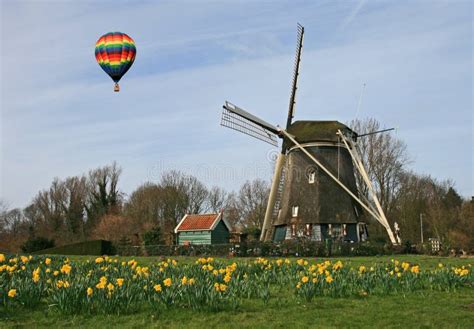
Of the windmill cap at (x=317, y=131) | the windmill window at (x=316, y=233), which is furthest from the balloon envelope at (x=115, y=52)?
the windmill window at (x=316, y=233)

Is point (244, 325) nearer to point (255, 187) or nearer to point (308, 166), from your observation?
point (308, 166)

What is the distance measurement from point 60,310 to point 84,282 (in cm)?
110

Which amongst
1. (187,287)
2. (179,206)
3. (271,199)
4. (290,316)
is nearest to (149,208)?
(179,206)

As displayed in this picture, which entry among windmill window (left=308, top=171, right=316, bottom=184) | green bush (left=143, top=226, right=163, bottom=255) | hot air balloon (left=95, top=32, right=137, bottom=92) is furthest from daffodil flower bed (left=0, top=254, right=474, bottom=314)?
green bush (left=143, top=226, right=163, bottom=255)

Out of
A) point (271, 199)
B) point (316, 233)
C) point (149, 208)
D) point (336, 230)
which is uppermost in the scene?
point (149, 208)

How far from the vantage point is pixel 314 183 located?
33844mm

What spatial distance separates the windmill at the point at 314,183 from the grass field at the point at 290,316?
2379 centimetres

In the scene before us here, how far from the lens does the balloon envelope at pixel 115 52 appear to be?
23.5 m

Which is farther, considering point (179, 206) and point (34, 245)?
point (179, 206)

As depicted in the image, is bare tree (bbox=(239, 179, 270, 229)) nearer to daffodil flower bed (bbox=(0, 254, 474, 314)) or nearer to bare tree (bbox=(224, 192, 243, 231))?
bare tree (bbox=(224, 192, 243, 231))

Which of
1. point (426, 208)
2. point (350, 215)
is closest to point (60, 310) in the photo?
point (350, 215)

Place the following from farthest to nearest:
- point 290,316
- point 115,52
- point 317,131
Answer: point 317,131
point 115,52
point 290,316

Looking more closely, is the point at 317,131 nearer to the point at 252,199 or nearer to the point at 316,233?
the point at 316,233

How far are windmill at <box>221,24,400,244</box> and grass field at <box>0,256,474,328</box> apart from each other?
78.1 feet
